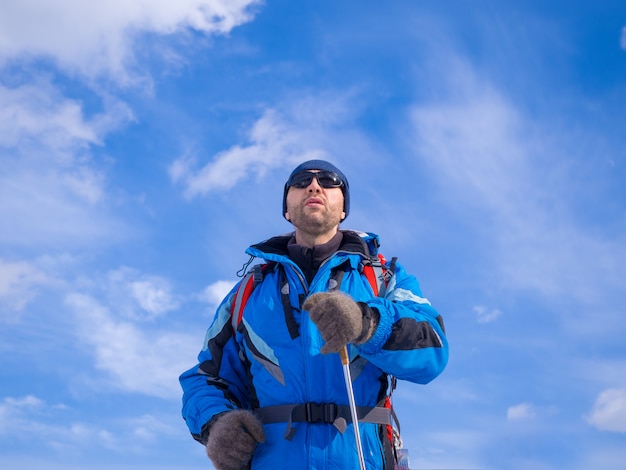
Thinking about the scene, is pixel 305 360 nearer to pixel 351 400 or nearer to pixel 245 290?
pixel 351 400

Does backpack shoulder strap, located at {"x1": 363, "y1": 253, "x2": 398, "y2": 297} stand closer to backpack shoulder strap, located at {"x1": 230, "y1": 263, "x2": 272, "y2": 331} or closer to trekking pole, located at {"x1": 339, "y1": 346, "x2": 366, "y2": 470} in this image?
backpack shoulder strap, located at {"x1": 230, "y1": 263, "x2": 272, "y2": 331}

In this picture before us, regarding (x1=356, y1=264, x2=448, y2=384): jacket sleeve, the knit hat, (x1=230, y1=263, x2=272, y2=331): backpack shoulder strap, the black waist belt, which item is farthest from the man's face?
the black waist belt

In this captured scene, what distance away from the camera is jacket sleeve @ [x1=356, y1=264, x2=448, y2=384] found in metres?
5.05

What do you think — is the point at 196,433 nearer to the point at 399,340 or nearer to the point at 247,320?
the point at 247,320

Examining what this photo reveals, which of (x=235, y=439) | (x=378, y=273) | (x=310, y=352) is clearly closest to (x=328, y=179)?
(x=378, y=273)

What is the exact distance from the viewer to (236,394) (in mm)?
6297

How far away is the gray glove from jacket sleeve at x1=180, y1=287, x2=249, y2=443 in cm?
170

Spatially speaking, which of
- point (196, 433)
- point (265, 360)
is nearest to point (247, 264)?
point (265, 360)

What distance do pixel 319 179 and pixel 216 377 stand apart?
7.43 feet

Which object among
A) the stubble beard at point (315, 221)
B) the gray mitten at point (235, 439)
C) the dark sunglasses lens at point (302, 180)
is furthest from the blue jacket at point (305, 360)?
the dark sunglasses lens at point (302, 180)

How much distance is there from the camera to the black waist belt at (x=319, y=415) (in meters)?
5.31

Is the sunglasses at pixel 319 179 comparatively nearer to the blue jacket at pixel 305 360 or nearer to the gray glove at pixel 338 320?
the blue jacket at pixel 305 360

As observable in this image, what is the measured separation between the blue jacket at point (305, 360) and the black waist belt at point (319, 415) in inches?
1.9

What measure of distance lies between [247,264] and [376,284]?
57.2 inches
